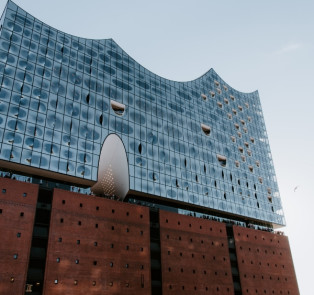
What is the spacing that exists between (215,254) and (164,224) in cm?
664

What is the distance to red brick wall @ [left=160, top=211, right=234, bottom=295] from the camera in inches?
1197

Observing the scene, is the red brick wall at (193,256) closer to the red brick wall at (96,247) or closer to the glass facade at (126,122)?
the red brick wall at (96,247)

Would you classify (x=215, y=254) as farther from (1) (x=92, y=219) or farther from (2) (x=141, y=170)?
(1) (x=92, y=219)

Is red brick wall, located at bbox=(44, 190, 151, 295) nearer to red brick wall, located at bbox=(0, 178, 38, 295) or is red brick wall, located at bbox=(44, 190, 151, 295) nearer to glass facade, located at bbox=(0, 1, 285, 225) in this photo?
red brick wall, located at bbox=(0, 178, 38, 295)

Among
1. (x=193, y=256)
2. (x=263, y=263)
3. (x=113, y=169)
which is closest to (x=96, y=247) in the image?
(x=113, y=169)

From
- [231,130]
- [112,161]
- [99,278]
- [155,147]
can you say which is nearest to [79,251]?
[99,278]

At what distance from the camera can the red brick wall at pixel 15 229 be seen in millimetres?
21911

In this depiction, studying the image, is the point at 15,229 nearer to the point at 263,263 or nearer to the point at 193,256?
the point at 193,256

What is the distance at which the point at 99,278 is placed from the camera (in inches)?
998

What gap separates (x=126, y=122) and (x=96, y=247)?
1285 centimetres

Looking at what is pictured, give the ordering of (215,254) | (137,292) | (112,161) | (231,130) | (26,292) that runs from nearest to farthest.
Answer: (26,292) < (137,292) < (112,161) < (215,254) < (231,130)

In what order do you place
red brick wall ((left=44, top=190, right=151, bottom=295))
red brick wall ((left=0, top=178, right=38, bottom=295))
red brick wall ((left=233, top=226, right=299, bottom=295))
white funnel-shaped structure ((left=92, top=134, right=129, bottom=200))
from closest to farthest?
red brick wall ((left=0, top=178, right=38, bottom=295))
red brick wall ((left=44, top=190, right=151, bottom=295))
white funnel-shaped structure ((left=92, top=134, right=129, bottom=200))
red brick wall ((left=233, top=226, right=299, bottom=295))

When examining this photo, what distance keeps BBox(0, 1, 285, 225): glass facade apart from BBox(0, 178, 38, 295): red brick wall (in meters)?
2.36

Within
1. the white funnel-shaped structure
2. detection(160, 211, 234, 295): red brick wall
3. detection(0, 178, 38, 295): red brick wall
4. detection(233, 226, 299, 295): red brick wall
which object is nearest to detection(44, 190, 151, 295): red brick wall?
detection(0, 178, 38, 295): red brick wall
